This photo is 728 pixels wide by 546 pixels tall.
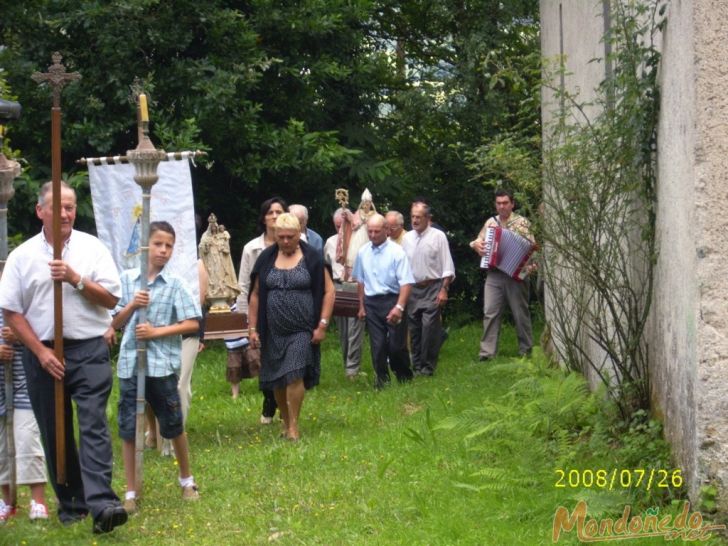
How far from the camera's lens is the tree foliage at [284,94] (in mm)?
18828

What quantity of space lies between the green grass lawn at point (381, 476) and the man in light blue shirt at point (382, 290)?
58.1 inches

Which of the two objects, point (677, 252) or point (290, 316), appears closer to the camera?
point (677, 252)

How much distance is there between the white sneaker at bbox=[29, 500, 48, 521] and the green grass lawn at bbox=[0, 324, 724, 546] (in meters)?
0.07

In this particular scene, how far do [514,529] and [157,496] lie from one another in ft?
9.44

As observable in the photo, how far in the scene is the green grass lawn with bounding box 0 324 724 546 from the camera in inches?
321

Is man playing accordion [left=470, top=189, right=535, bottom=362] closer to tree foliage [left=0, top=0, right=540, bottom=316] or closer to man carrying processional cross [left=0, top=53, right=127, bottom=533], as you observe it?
tree foliage [left=0, top=0, right=540, bottom=316]

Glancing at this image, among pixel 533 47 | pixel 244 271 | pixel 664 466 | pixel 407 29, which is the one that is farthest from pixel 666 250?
pixel 407 29

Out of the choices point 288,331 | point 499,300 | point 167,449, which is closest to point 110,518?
point 167,449

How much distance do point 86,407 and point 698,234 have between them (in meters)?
3.56

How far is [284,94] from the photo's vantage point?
20.3m

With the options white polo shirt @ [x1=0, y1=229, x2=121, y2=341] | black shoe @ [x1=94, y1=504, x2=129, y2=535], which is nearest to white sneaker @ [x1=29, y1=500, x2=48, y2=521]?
black shoe @ [x1=94, y1=504, x2=129, y2=535]

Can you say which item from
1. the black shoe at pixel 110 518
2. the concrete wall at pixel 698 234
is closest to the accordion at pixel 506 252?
the concrete wall at pixel 698 234

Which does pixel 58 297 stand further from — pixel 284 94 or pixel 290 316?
pixel 284 94

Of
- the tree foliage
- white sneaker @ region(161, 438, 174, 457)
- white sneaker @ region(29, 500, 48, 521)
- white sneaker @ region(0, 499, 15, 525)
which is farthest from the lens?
the tree foliage
